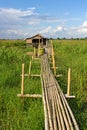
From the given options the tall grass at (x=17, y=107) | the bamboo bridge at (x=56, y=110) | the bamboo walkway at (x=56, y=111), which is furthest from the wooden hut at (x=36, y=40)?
the bamboo walkway at (x=56, y=111)

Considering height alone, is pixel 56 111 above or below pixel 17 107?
above

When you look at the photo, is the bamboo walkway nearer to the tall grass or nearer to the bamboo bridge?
the bamboo bridge

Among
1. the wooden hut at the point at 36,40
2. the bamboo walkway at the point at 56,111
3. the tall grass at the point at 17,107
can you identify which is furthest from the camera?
the wooden hut at the point at 36,40

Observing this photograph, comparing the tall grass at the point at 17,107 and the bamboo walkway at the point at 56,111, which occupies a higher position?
the bamboo walkway at the point at 56,111

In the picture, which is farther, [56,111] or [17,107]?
[17,107]

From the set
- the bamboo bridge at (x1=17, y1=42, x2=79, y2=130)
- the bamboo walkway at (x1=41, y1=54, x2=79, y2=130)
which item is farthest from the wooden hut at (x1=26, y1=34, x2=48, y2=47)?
the bamboo walkway at (x1=41, y1=54, x2=79, y2=130)

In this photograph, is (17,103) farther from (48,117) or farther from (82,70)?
(82,70)

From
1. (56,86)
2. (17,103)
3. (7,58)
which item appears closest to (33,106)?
(17,103)

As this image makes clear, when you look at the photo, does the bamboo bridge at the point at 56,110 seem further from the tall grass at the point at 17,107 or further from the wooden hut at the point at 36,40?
the wooden hut at the point at 36,40

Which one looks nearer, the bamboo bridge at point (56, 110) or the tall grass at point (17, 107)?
the bamboo bridge at point (56, 110)

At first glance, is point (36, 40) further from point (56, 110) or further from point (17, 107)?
point (56, 110)

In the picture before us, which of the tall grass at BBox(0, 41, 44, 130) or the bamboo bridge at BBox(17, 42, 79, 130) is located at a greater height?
the bamboo bridge at BBox(17, 42, 79, 130)

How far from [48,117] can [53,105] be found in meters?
0.70

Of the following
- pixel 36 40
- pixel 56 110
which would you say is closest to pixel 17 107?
pixel 56 110
